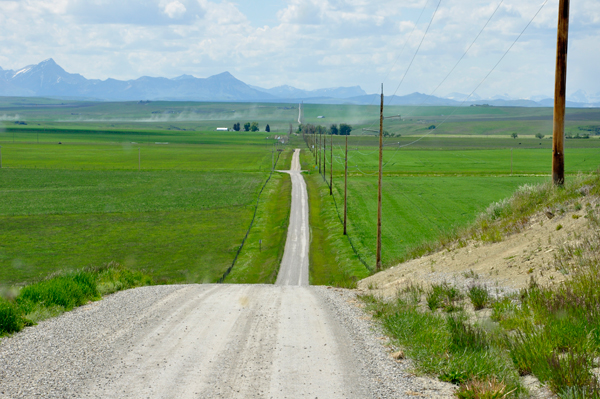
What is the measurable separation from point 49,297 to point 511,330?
38.9ft

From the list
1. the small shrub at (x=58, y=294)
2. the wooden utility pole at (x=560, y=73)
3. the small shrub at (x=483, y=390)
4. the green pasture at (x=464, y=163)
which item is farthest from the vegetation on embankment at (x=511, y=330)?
the green pasture at (x=464, y=163)

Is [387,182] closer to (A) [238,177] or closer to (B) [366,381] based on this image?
(A) [238,177]

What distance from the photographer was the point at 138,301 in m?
15.4

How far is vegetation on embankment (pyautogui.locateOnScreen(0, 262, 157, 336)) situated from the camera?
11563mm

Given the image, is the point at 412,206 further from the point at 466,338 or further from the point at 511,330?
the point at 466,338

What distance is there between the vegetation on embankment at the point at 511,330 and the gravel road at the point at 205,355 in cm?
61

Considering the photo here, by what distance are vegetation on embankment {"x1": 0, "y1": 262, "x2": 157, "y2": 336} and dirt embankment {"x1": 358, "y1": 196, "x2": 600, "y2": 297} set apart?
9577 millimetres

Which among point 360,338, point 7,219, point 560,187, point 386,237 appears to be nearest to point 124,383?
point 360,338

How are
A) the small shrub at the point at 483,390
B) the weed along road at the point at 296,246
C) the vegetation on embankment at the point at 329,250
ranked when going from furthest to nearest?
the weed along road at the point at 296,246 < the vegetation on embankment at the point at 329,250 < the small shrub at the point at 483,390

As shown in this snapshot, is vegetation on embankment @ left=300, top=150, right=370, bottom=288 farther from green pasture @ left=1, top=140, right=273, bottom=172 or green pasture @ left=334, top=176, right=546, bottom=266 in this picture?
green pasture @ left=1, top=140, right=273, bottom=172

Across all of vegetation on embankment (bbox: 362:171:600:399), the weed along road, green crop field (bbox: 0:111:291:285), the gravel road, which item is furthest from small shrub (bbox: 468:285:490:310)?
green crop field (bbox: 0:111:291:285)

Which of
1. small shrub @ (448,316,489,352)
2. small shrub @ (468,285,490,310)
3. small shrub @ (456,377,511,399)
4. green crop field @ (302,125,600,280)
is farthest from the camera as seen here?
green crop field @ (302,125,600,280)

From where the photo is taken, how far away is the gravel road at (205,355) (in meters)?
8.15

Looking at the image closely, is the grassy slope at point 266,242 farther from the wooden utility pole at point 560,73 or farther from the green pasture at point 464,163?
the green pasture at point 464,163
